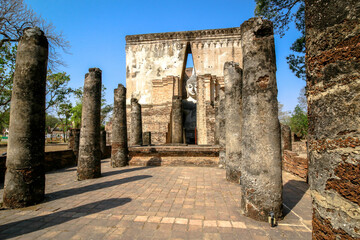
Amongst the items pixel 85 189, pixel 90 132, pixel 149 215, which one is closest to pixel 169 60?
pixel 90 132

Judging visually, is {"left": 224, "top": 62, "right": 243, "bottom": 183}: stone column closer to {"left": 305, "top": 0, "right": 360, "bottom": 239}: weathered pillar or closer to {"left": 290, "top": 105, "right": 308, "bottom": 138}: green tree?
{"left": 305, "top": 0, "right": 360, "bottom": 239}: weathered pillar

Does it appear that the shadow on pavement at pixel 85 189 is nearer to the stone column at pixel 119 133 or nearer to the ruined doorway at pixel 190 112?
the stone column at pixel 119 133

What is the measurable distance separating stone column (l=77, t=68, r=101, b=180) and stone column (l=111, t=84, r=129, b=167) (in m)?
2.04

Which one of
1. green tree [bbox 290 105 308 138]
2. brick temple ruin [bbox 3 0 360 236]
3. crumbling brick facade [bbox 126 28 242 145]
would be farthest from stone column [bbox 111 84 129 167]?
green tree [bbox 290 105 308 138]

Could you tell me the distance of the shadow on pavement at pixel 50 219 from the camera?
117 inches

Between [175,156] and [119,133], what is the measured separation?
2696 mm

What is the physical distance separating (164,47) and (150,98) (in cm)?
556

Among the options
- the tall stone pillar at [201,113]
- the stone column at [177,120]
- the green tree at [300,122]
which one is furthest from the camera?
the green tree at [300,122]

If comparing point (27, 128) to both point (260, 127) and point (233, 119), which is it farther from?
point (233, 119)

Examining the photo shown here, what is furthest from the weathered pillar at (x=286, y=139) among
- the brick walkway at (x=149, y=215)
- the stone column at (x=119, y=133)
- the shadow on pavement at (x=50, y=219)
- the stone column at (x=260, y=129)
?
the shadow on pavement at (x=50, y=219)

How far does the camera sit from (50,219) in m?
3.39

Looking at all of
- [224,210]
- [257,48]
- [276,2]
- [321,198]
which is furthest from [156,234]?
[276,2]

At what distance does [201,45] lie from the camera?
20484 mm

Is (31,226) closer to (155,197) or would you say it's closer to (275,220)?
(155,197)
